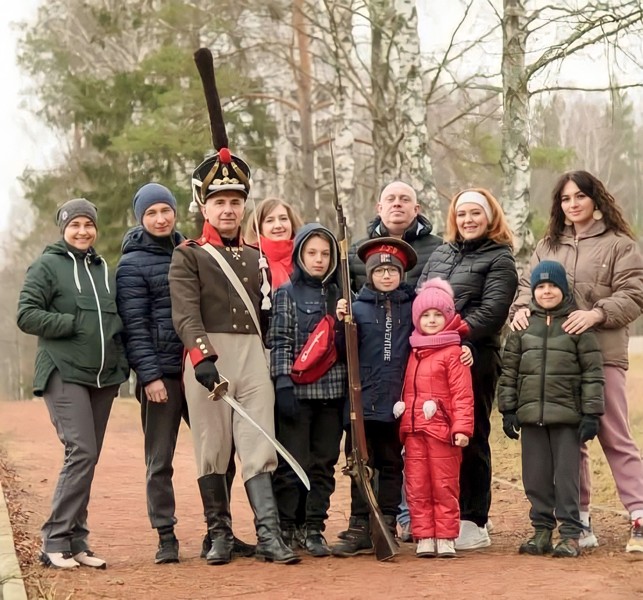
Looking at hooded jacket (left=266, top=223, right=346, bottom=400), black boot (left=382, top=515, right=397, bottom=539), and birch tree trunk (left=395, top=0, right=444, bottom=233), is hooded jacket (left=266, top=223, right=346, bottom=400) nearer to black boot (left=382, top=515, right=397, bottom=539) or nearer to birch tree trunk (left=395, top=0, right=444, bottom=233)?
black boot (left=382, top=515, right=397, bottom=539)

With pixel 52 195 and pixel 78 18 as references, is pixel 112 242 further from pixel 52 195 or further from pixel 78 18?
pixel 78 18

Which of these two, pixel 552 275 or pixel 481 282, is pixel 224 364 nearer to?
pixel 481 282

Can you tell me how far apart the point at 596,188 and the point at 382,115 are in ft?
29.4

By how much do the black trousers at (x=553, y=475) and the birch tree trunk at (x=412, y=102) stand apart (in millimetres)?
6617

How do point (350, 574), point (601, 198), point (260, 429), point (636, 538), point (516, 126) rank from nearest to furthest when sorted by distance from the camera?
1. point (350, 574)
2. point (260, 429)
3. point (636, 538)
4. point (601, 198)
5. point (516, 126)

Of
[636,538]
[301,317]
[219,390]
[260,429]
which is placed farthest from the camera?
[301,317]

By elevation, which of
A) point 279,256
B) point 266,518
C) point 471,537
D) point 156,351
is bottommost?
point 471,537

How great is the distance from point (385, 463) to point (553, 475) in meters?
0.99

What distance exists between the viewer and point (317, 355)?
6473 mm

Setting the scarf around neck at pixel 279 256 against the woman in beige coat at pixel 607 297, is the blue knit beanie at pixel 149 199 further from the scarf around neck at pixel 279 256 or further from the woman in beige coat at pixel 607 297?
the woman in beige coat at pixel 607 297

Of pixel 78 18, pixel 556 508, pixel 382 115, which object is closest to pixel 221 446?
pixel 556 508

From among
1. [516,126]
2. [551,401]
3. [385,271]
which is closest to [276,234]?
[385,271]

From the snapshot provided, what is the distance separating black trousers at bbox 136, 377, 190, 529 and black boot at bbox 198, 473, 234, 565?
302 mm

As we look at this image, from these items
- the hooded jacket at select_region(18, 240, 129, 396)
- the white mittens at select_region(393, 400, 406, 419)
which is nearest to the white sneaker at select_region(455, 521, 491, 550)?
the white mittens at select_region(393, 400, 406, 419)
